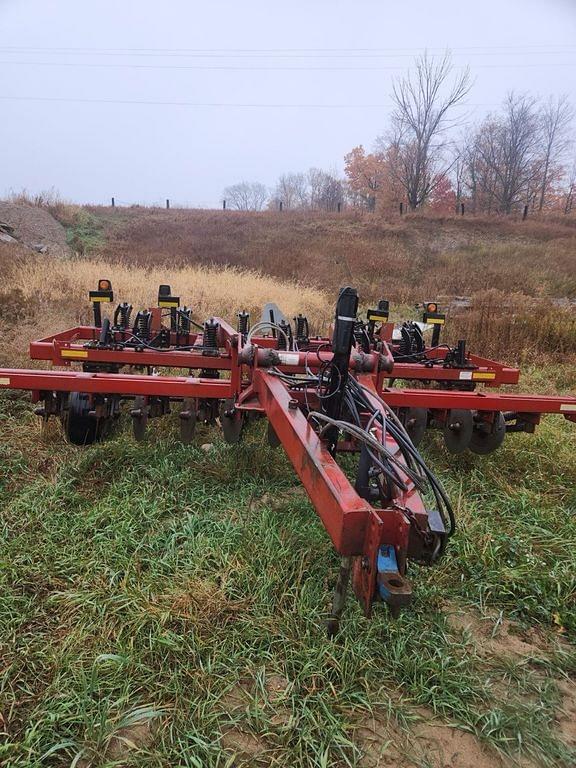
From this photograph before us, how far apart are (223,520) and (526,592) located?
1.81m

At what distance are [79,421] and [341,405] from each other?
2384 mm

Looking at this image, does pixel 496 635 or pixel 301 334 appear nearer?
pixel 496 635

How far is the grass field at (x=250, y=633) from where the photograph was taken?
1.74 metres

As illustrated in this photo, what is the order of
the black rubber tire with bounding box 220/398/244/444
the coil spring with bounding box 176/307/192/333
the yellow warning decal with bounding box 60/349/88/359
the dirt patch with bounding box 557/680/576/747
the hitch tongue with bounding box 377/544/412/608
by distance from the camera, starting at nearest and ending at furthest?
the hitch tongue with bounding box 377/544/412/608
the dirt patch with bounding box 557/680/576/747
the black rubber tire with bounding box 220/398/244/444
the yellow warning decal with bounding box 60/349/88/359
the coil spring with bounding box 176/307/192/333

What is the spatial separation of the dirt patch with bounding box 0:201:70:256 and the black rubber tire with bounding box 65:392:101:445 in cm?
1539

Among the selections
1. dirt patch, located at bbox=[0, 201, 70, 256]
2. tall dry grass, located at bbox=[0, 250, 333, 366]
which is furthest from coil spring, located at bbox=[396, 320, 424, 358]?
dirt patch, located at bbox=[0, 201, 70, 256]

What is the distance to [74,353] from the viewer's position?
164 inches

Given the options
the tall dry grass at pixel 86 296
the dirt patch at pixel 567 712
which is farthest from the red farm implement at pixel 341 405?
the tall dry grass at pixel 86 296

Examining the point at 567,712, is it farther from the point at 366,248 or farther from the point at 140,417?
the point at 366,248

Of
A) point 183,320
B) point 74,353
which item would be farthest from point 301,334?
point 74,353

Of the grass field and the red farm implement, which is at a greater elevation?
the red farm implement

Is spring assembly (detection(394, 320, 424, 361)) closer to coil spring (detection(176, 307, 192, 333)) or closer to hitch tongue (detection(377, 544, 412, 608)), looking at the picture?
coil spring (detection(176, 307, 192, 333))

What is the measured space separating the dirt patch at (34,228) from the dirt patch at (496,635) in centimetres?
1806

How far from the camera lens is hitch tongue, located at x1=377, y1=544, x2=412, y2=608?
4.62ft
